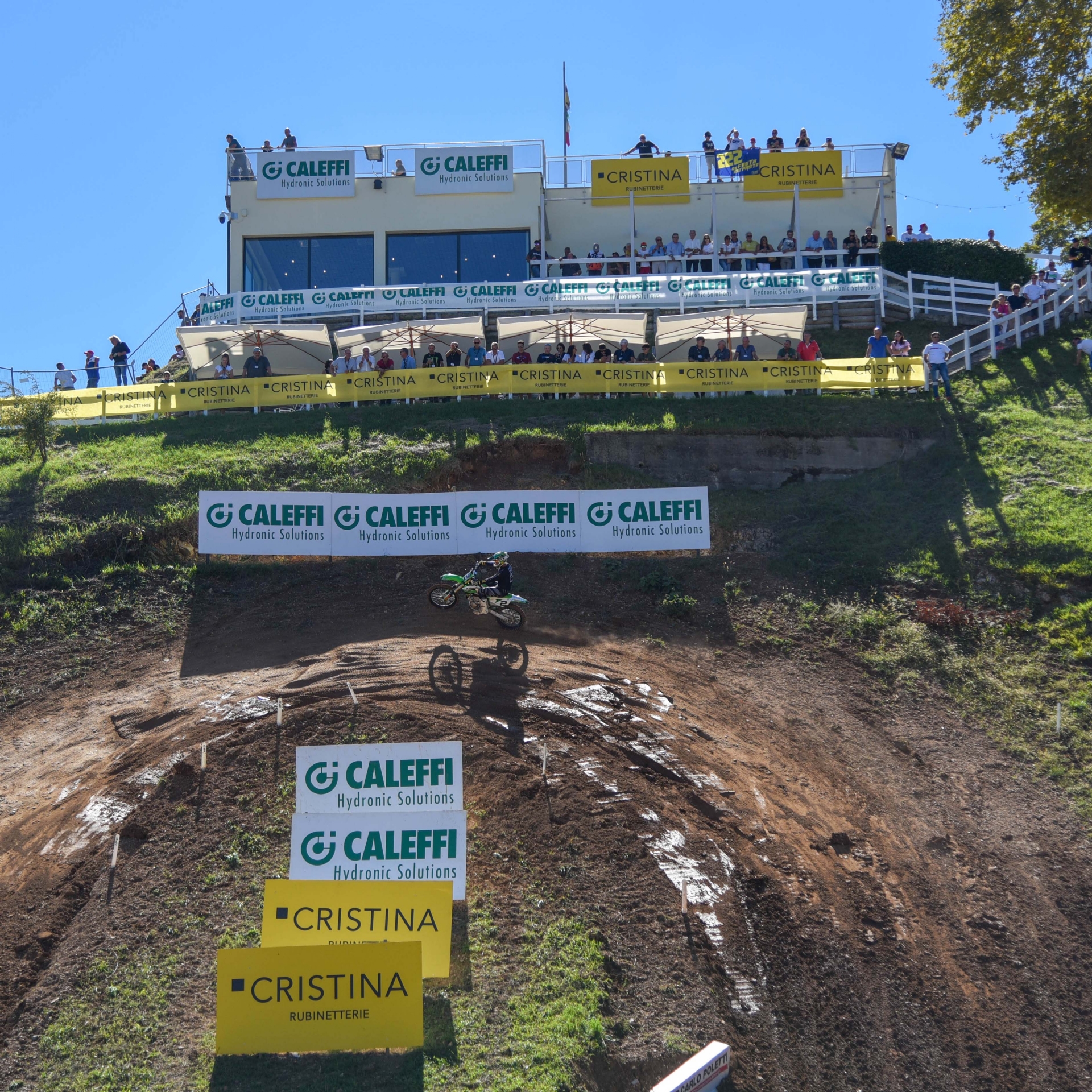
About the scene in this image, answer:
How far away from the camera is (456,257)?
126 feet

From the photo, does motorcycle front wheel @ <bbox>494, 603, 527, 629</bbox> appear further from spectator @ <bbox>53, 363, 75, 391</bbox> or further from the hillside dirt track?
spectator @ <bbox>53, 363, 75, 391</bbox>

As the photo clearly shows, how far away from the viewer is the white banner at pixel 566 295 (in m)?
33.3

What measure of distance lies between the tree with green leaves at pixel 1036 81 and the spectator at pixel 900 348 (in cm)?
484

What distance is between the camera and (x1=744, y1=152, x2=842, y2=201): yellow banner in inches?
1495

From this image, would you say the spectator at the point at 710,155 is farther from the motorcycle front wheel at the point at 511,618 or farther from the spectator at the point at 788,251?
the motorcycle front wheel at the point at 511,618

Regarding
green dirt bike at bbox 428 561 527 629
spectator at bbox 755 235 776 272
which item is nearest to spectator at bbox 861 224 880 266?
spectator at bbox 755 235 776 272

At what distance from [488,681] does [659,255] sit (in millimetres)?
21783

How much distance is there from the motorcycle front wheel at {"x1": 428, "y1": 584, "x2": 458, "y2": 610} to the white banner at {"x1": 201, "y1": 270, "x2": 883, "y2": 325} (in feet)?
50.9

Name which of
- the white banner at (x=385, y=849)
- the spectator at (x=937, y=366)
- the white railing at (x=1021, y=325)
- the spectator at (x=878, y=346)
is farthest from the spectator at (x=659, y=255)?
the white banner at (x=385, y=849)

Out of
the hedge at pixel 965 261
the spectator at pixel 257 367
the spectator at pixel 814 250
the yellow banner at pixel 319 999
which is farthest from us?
the spectator at pixel 814 250

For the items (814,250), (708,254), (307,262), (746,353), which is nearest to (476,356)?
(746,353)

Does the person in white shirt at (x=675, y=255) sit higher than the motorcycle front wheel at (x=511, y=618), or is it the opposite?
the person in white shirt at (x=675, y=255)

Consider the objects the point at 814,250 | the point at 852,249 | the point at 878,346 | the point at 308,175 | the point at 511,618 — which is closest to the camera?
the point at 511,618

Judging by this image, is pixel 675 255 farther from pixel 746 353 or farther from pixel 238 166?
pixel 238 166
